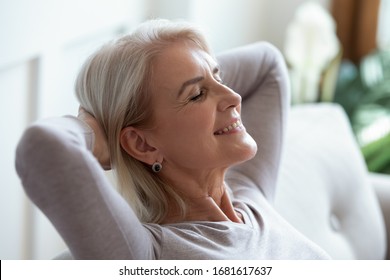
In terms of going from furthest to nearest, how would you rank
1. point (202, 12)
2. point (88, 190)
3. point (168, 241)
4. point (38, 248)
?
1. point (202, 12)
2. point (38, 248)
3. point (168, 241)
4. point (88, 190)

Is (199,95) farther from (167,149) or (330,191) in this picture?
(330,191)

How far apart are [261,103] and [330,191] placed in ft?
1.19

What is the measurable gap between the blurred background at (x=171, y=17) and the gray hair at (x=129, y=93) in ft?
1.59

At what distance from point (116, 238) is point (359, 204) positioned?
985 millimetres

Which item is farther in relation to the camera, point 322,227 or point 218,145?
point 322,227

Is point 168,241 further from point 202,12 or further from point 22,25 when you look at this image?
point 202,12

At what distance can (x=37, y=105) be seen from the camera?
178 cm

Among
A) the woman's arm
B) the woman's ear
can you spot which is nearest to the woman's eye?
the woman's ear

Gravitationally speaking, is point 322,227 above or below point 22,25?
below

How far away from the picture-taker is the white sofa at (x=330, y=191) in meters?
1.70

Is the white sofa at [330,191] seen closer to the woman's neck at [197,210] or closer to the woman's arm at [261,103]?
the woman's arm at [261,103]

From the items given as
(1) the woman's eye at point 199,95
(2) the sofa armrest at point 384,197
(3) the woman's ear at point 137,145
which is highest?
(1) the woman's eye at point 199,95

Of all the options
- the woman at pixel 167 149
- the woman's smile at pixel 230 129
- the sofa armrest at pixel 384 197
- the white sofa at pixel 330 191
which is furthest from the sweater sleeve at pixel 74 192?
the sofa armrest at pixel 384 197
